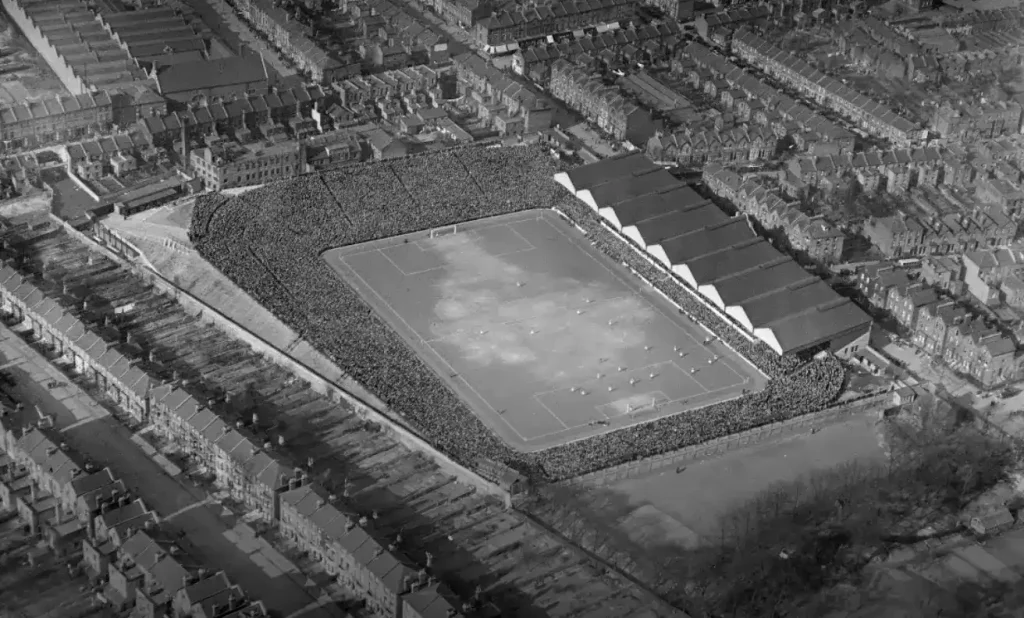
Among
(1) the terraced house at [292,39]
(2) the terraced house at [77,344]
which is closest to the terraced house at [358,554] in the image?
(2) the terraced house at [77,344]

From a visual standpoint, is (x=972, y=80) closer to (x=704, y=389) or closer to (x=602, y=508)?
(x=704, y=389)

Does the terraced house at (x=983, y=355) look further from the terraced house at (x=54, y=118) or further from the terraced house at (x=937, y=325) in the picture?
the terraced house at (x=54, y=118)

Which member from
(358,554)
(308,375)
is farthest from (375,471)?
(358,554)

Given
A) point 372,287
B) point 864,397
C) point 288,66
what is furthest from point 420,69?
point 864,397

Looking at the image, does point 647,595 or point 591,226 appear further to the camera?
point 591,226

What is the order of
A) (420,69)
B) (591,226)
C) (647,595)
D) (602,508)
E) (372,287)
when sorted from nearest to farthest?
(647,595) → (602,508) → (372,287) → (591,226) → (420,69)

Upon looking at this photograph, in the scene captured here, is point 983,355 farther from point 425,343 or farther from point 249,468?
point 249,468
